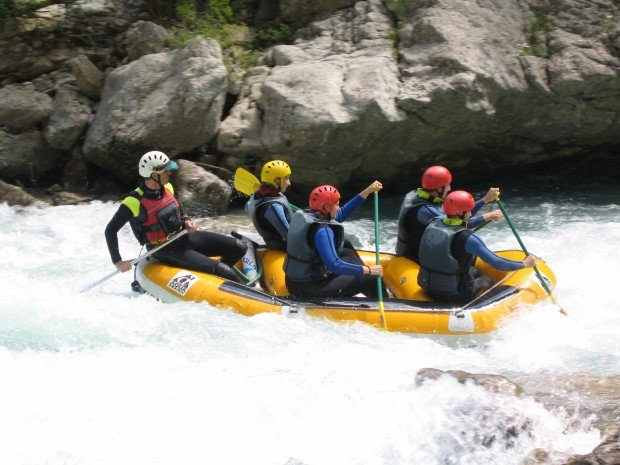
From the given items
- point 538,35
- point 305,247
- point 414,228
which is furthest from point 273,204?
point 538,35

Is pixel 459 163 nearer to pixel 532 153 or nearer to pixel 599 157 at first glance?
pixel 532 153

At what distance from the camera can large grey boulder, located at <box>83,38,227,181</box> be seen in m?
10.1

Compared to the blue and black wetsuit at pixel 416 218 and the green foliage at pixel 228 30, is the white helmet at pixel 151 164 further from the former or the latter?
the green foliage at pixel 228 30

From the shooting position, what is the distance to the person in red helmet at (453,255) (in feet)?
19.5

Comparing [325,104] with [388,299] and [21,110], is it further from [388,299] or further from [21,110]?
[21,110]

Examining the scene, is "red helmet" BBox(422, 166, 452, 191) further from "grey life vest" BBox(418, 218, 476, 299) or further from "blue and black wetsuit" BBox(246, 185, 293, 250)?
"blue and black wetsuit" BBox(246, 185, 293, 250)

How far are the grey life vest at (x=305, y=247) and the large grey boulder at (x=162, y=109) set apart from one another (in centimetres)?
436

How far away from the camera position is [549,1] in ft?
35.1

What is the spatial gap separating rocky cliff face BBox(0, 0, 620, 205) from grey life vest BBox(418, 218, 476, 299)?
3.73 meters

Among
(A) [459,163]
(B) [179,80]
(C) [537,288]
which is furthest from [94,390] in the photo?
(A) [459,163]

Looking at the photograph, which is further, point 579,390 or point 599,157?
point 599,157

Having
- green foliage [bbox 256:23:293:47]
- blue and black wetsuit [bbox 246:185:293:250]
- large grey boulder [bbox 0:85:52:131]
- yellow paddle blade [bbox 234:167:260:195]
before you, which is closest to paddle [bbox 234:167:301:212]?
yellow paddle blade [bbox 234:167:260:195]

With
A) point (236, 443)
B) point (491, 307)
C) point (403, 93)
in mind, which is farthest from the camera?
point (403, 93)

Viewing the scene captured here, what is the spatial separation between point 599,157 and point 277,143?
5221 mm
